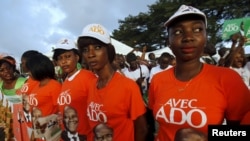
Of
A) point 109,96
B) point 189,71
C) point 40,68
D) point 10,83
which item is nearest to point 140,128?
point 109,96

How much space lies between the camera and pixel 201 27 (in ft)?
7.58

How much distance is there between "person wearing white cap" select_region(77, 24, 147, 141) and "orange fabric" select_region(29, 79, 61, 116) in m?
1.05

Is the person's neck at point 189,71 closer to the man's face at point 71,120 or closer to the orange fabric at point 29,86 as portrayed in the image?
the man's face at point 71,120

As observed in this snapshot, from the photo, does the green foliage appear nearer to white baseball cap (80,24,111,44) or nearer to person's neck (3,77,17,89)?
person's neck (3,77,17,89)

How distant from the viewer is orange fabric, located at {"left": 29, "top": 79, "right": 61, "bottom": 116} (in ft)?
13.2

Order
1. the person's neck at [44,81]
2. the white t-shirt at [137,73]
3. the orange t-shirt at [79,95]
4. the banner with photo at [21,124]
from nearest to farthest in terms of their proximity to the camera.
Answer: the orange t-shirt at [79,95] < the banner with photo at [21,124] < the person's neck at [44,81] < the white t-shirt at [137,73]

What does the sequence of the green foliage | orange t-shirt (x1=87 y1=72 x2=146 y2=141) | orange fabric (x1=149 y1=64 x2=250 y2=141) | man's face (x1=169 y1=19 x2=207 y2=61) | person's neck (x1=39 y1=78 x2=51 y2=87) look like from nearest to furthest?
orange fabric (x1=149 y1=64 x2=250 y2=141) → man's face (x1=169 y1=19 x2=207 y2=61) → orange t-shirt (x1=87 y1=72 x2=146 y2=141) → person's neck (x1=39 y1=78 x2=51 y2=87) → the green foliage

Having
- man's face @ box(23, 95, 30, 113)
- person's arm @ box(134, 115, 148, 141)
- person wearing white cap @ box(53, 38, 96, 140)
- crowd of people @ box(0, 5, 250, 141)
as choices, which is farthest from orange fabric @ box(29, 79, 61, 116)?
person's arm @ box(134, 115, 148, 141)

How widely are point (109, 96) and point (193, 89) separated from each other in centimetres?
80

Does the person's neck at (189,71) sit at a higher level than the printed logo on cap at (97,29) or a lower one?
lower

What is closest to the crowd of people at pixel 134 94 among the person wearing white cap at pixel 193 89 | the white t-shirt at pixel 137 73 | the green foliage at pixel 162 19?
the person wearing white cap at pixel 193 89

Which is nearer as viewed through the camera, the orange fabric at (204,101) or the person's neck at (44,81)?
the orange fabric at (204,101)

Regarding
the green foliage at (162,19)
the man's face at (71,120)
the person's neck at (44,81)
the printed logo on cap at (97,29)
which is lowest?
the man's face at (71,120)

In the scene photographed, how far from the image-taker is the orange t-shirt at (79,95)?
331 cm
